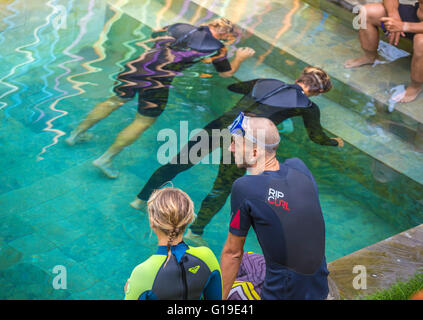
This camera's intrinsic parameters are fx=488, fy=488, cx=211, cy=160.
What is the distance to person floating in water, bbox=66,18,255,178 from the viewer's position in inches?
185

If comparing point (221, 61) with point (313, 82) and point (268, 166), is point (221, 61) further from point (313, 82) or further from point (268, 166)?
point (268, 166)

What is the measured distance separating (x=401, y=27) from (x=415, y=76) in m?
0.51

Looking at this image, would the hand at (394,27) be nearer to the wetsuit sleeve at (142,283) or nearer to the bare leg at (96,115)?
the bare leg at (96,115)

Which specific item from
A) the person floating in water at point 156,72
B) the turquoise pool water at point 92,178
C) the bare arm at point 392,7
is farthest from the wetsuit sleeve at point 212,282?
the bare arm at point 392,7

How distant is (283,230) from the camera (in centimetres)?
241

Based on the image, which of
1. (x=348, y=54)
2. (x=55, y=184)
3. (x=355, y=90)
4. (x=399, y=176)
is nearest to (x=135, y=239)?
(x=55, y=184)

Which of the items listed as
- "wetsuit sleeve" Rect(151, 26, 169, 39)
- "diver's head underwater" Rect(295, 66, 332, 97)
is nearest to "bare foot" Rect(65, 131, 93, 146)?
"wetsuit sleeve" Rect(151, 26, 169, 39)

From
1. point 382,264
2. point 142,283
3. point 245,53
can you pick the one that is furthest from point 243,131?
point 245,53

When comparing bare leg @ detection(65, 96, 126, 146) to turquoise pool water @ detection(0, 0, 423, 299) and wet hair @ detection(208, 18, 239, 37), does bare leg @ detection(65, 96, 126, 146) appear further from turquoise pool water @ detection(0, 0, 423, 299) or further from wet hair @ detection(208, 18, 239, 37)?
wet hair @ detection(208, 18, 239, 37)

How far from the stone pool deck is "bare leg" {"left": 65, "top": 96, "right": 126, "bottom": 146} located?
2.88 metres

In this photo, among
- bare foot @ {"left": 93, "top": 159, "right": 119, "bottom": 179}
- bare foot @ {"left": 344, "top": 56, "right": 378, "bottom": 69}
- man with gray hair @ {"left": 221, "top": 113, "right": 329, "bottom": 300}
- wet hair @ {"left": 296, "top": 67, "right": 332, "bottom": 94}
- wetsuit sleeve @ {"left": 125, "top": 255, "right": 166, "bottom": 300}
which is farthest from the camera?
bare foot @ {"left": 344, "top": 56, "right": 378, "bottom": 69}

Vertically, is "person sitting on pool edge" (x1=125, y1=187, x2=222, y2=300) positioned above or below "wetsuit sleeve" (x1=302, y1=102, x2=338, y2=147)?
above

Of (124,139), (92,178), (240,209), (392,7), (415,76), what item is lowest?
(92,178)
